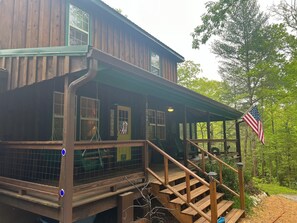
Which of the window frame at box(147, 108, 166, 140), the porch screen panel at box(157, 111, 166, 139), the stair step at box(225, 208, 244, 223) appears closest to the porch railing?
the stair step at box(225, 208, 244, 223)

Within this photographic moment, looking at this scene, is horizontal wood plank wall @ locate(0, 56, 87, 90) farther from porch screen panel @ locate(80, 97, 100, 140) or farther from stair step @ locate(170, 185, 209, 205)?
stair step @ locate(170, 185, 209, 205)

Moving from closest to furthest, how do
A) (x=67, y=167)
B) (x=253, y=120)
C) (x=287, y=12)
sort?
(x=67, y=167) < (x=253, y=120) < (x=287, y=12)

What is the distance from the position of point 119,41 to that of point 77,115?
127 inches

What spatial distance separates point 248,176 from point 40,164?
775 cm

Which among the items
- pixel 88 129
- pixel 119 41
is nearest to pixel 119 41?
pixel 119 41

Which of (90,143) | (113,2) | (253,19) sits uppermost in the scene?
(113,2)

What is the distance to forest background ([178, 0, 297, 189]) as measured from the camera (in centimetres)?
1439

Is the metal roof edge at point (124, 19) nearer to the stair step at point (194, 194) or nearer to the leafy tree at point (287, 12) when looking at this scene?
the stair step at point (194, 194)

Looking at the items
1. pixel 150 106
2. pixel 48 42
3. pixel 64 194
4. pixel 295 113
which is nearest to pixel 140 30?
pixel 150 106

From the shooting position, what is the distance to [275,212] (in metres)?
6.91

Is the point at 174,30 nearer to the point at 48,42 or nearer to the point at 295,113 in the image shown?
the point at 295,113

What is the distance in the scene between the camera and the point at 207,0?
416 inches

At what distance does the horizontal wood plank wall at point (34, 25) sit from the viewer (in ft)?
19.3

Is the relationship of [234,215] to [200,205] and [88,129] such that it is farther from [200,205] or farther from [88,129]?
[88,129]
